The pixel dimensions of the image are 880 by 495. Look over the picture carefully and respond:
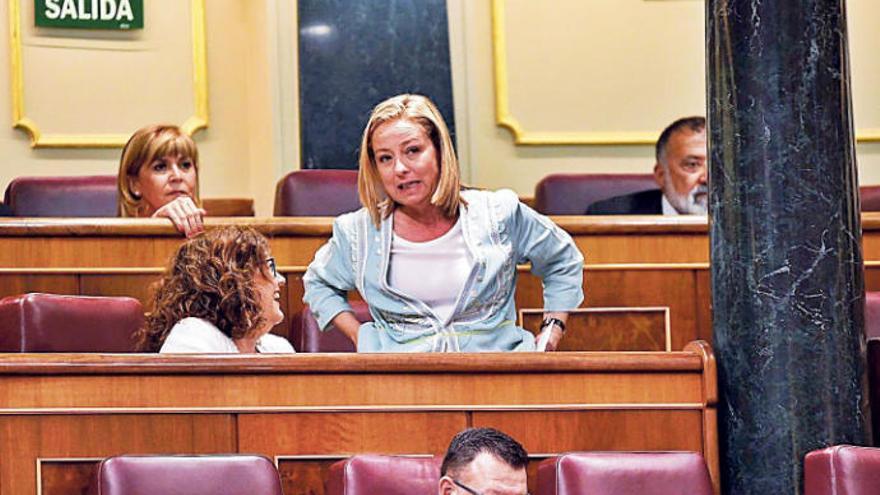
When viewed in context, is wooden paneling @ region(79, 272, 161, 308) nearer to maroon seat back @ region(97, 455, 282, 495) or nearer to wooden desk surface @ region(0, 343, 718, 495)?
wooden desk surface @ region(0, 343, 718, 495)

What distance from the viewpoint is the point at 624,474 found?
6.36 feet

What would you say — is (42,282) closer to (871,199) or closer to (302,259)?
(302,259)

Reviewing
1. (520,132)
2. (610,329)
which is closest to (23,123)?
(520,132)

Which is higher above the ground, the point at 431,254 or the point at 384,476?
the point at 431,254

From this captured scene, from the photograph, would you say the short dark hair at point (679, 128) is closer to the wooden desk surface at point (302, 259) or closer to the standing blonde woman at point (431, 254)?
the wooden desk surface at point (302, 259)

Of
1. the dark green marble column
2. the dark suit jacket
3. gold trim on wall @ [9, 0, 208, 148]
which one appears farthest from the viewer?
gold trim on wall @ [9, 0, 208, 148]

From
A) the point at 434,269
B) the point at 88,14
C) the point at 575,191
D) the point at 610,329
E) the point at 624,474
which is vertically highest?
the point at 88,14

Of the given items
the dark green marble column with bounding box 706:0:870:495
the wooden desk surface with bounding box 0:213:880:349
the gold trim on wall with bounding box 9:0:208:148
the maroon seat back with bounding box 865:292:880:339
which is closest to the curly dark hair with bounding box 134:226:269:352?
the wooden desk surface with bounding box 0:213:880:349

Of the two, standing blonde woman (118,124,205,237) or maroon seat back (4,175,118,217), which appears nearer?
standing blonde woman (118,124,205,237)

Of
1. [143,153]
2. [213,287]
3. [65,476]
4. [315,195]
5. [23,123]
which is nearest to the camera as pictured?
[65,476]

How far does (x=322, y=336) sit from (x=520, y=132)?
1.52 m

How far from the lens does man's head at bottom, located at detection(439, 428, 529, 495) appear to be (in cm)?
163

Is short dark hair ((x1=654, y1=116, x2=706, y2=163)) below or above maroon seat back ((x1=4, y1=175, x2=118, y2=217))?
above

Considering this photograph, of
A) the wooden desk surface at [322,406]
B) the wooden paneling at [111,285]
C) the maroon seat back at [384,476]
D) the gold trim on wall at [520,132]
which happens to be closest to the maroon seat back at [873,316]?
the wooden desk surface at [322,406]
